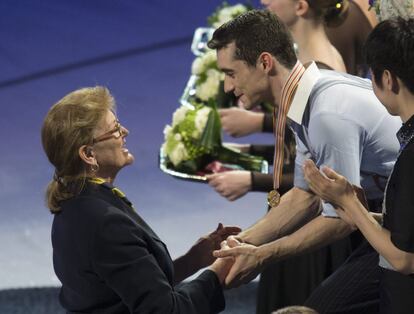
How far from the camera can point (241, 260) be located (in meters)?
3.46

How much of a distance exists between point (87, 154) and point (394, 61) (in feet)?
2.83

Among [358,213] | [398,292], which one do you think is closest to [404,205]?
[358,213]

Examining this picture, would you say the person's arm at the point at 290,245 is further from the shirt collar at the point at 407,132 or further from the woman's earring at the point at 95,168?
the shirt collar at the point at 407,132

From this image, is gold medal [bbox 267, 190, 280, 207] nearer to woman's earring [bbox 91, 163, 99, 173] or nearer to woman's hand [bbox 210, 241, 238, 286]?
woman's hand [bbox 210, 241, 238, 286]

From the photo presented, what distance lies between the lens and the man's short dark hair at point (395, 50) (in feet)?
9.48

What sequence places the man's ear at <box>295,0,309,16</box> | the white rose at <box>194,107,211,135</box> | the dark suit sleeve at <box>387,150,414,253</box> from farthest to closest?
the white rose at <box>194,107,211,135</box>
the man's ear at <box>295,0,309,16</box>
the dark suit sleeve at <box>387,150,414,253</box>

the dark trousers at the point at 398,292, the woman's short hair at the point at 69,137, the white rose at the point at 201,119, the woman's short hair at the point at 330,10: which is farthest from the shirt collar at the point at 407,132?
the white rose at the point at 201,119

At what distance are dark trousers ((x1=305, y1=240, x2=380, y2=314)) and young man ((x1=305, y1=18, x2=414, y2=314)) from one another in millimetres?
412

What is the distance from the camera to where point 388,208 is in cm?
294

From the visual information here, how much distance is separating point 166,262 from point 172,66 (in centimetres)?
457

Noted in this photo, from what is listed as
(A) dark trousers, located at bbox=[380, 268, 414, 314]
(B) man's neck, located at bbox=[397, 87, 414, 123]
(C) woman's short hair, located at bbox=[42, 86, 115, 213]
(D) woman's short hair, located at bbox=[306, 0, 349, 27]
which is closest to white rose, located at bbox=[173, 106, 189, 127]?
(D) woman's short hair, located at bbox=[306, 0, 349, 27]

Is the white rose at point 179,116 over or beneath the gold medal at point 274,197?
beneath

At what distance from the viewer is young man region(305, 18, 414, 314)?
9.35ft

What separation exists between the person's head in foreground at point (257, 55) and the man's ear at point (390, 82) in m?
0.64
